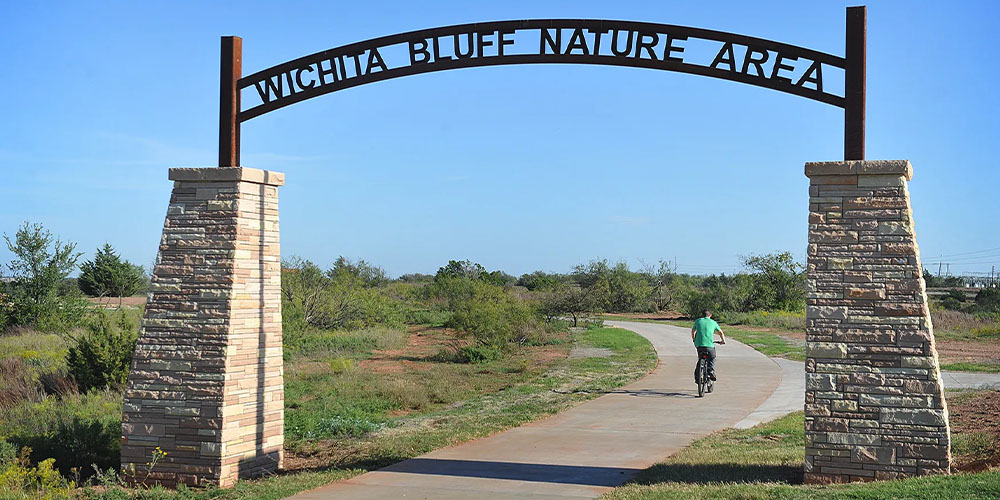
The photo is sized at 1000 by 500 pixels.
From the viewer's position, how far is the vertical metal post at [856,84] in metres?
7.87

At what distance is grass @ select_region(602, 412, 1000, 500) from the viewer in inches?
267

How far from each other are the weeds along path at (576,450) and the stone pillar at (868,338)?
222cm

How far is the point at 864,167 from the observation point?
7695mm

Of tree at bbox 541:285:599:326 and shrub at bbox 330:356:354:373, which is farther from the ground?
tree at bbox 541:285:599:326

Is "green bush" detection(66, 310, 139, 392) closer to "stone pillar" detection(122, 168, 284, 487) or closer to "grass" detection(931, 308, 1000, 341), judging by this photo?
"stone pillar" detection(122, 168, 284, 487)

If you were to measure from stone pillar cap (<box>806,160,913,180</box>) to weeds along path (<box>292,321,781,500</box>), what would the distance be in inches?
141

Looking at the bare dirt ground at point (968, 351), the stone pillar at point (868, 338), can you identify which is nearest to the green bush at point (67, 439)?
the stone pillar at point (868, 338)

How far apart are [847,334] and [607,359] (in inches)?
591

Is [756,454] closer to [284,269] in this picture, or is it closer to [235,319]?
[235,319]

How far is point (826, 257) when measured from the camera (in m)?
7.77

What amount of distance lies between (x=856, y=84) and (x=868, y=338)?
2307 mm

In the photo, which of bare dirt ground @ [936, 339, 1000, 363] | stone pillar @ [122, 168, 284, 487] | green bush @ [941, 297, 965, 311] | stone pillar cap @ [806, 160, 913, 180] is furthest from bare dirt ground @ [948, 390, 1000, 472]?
green bush @ [941, 297, 965, 311]

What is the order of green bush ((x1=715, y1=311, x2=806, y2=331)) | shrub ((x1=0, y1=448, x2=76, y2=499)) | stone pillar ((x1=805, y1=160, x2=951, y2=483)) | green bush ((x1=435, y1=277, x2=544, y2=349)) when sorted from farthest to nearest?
green bush ((x1=715, y1=311, x2=806, y2=331)) < green bush ((x1=435, y1=277, x2=544, y2=349)) < shrub ((x1=0, y1=448, x2=76, y2=499)) < stone pillar ((x1=805, y1=160, x2=951, y2=483))

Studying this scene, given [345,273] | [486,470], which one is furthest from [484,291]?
[486,470]
